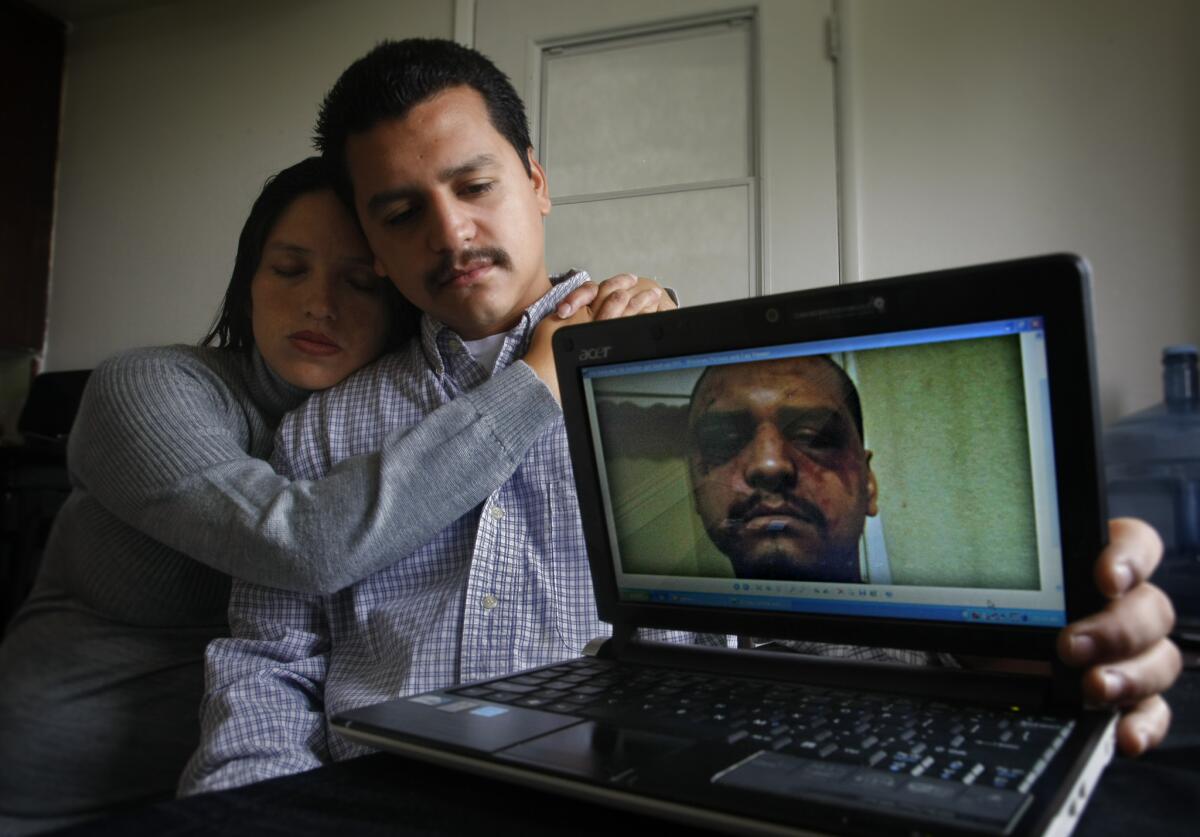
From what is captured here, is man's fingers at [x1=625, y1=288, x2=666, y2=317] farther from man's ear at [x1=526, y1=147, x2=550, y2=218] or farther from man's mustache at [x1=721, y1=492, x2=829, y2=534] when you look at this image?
man's mustache at [x1=721, y1=492, x2=829, y2=534]

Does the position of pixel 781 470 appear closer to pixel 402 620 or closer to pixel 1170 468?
pixel 402 620

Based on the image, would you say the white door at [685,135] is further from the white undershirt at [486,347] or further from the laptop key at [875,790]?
the laptop key at [875,790]

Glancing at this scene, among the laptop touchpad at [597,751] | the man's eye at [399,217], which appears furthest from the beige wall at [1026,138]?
the laptop touchpad at [597,751]

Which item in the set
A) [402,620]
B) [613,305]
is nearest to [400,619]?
[402,620]

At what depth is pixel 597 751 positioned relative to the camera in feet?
1.21

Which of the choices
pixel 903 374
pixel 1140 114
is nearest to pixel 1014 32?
pixel 1140 114

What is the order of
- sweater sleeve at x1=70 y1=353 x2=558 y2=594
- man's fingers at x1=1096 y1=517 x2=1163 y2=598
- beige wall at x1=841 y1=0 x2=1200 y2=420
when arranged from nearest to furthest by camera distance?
man's fingers at x1=1096 y1=517 x2=1163 y2=598
sweater sleeve at x1=70 y1=353 x2=558 y2=594
beige wall at x1=841 y1=0 x2=1200 y2=420

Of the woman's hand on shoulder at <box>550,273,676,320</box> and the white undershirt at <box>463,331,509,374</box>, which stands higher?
the woman's hand on shoulder at <box>550,273,676,320</box>

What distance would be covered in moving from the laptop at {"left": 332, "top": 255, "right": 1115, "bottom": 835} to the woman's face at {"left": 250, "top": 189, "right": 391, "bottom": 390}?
43cm

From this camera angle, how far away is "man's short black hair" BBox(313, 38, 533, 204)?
0.87 meters

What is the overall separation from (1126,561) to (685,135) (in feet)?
6.28

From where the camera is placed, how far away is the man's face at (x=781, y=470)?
471mm

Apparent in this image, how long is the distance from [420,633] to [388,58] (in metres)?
0.59

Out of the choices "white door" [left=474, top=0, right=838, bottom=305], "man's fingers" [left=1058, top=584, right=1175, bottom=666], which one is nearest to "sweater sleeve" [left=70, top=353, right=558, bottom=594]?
"man's fingers" [left=1058, top=584, right=1175, bottom=666]
